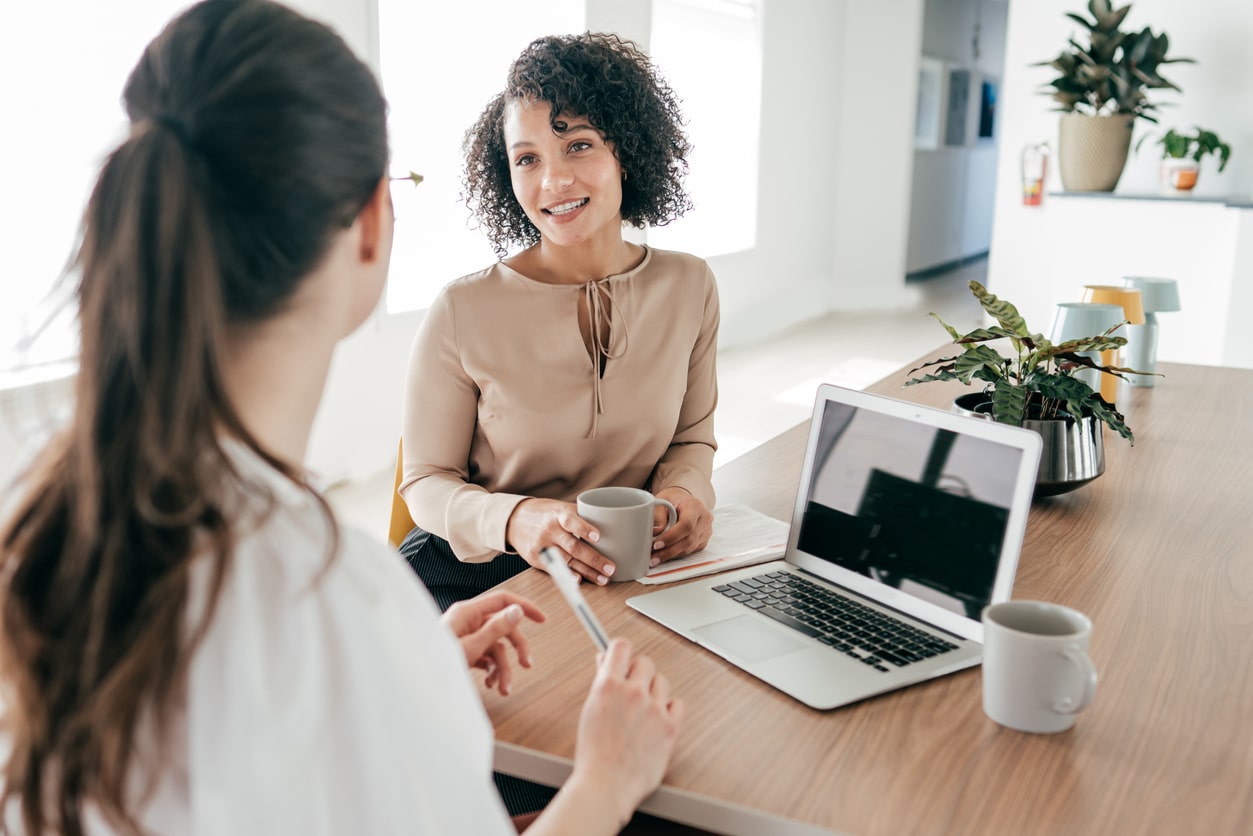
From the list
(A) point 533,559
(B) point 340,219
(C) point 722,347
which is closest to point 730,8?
(C) point 722,347

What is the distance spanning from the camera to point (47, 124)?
9.04 ft

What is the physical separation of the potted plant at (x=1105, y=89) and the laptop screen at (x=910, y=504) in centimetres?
452

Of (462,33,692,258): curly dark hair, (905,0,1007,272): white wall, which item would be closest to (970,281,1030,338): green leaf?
(462,33,692,258): curly dark hair

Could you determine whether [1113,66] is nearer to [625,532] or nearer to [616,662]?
[625,532]

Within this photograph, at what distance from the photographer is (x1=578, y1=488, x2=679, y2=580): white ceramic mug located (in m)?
1.22

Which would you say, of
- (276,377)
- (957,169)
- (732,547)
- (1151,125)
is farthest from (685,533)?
(957,169)

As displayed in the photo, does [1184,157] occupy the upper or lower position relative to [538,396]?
upper

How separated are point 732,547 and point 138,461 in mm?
851

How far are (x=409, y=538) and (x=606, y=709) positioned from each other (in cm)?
88

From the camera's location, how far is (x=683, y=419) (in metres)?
1.79

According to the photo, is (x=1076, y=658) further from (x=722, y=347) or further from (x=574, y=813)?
(x=722, y=347)

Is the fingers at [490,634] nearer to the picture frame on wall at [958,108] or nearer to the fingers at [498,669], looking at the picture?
the fingers at [498,669]

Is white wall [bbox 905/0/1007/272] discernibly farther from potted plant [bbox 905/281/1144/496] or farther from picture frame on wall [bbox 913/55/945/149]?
potted plant [bbox 905/281/1144/496]

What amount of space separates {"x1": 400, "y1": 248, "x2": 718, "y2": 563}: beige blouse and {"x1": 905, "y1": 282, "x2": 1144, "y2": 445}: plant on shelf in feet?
1.28
